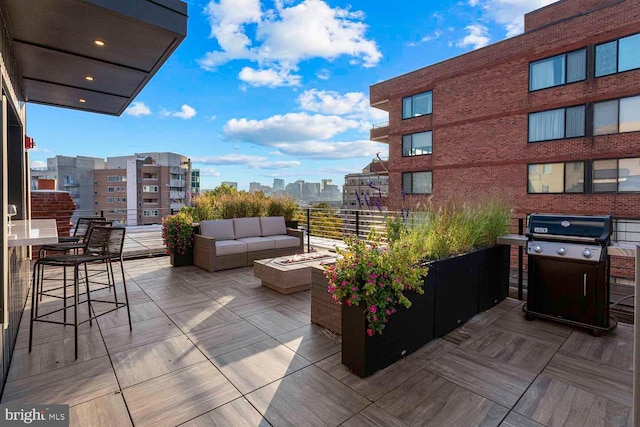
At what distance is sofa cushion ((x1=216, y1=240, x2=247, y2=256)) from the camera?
4.98m

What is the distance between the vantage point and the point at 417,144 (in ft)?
50.9

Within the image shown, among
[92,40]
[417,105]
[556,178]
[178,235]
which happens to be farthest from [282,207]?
[417,105]

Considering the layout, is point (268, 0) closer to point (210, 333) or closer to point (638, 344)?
point (210, 333)

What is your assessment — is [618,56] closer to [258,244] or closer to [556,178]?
[556,178]

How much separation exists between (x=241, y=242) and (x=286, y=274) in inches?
68.1

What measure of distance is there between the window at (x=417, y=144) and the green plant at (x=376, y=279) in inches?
552

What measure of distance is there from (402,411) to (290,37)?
677cm

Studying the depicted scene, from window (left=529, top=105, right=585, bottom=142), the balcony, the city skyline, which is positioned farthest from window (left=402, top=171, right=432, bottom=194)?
window (left=529, top=105, right=585, bottom=142)

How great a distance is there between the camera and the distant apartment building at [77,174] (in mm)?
45656

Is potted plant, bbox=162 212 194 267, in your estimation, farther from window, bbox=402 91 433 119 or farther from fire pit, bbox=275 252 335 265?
window, bbox=402 91 433 119

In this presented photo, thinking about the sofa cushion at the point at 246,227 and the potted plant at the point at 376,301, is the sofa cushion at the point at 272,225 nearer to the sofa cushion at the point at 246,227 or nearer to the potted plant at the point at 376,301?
the sofa cushion at the point at 246,227

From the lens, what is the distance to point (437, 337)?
2.61 meters

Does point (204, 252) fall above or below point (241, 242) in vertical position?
below

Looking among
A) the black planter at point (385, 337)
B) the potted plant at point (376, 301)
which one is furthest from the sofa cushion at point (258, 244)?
the black planter at point (385, 337)
